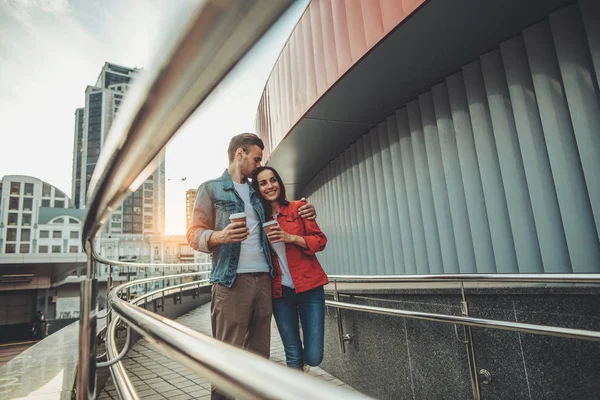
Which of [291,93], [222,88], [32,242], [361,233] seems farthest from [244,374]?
[32,242]

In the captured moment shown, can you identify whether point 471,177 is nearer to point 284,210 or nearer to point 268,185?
point 284,210

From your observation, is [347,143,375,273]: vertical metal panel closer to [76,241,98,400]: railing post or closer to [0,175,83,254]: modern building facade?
[76,241,98,400]: railing post

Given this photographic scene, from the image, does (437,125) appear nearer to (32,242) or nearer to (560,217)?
(560,217)

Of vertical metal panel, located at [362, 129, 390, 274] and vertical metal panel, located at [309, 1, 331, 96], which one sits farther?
vertical metal panel, located at [362, 129, 390, 274]

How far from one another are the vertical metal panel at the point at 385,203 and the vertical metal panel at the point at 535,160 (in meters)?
1.81

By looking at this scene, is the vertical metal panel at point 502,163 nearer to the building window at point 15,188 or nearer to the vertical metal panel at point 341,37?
the vertical metal panel at point 341,37

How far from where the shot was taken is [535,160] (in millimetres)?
2965

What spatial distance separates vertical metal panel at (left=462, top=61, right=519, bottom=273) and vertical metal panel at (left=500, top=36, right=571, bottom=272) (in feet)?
0.93

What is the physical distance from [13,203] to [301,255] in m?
65.8

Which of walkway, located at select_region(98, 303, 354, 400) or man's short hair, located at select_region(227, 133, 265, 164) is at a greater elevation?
man's short hair, located at select_region(227, 133, 265, 164)

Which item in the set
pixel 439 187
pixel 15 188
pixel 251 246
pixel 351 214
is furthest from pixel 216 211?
pixel 15 188

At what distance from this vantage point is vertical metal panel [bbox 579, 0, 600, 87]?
257 centimetres

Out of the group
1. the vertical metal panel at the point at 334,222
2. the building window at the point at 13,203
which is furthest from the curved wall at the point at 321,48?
the building window at the point at 13,203

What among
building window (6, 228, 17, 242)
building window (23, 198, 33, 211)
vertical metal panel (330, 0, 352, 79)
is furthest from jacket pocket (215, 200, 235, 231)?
building window (23, 198, 33, 211)
